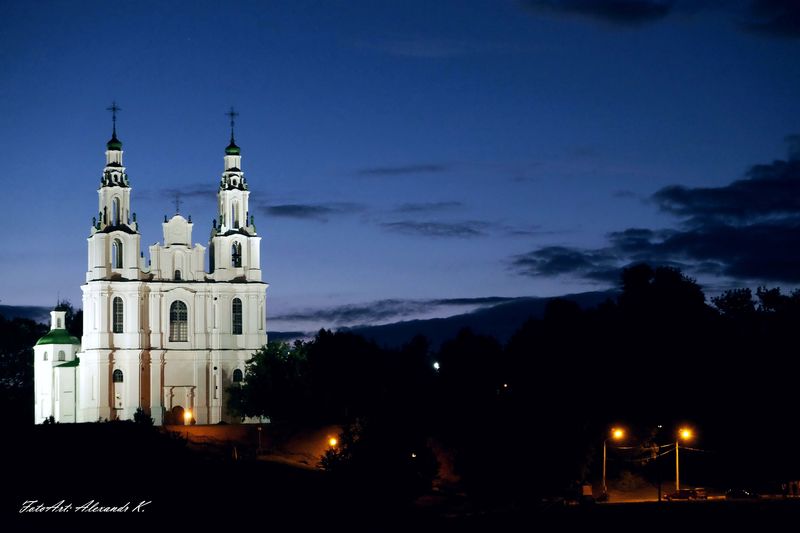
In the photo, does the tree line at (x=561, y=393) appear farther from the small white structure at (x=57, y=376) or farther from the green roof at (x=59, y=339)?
the green roof at (x=59, y=339)

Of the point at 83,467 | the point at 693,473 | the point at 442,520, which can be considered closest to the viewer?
the point at 442,520

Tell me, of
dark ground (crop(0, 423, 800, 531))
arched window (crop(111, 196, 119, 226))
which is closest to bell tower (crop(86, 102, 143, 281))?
arched window (crop(111, 196, 119, 226))

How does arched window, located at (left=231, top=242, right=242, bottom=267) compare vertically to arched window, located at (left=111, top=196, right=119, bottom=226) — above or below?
below

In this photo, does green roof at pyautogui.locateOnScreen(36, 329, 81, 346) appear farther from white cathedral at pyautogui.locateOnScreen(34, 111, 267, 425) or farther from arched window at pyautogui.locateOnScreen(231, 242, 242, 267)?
arched window at pyautogui.locateOnScreen(231, 242, 242, 267)

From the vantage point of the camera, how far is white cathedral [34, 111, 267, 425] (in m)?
97.9

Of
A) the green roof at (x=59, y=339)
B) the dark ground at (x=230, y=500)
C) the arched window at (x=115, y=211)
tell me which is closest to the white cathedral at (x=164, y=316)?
the arched window at (x=115, y=211)

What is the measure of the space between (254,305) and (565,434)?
33578mm

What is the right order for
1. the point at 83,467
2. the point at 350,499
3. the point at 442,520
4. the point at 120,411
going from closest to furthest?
the point at 442,520
the point at 350,499
the point at 83,467
the point at 120,411

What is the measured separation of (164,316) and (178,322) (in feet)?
3.33

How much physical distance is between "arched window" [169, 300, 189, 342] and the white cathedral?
6cm

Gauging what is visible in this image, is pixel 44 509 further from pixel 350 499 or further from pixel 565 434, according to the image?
pixel 565 434

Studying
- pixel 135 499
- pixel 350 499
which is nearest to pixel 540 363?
pixel 350 499

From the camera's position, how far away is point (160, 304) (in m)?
99.8

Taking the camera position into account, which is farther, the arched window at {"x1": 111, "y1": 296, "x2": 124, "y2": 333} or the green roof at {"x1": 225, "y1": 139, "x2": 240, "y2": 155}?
the green roof at {"x1": 225, "y1": 139, "x2": 240, "y2": 155}
